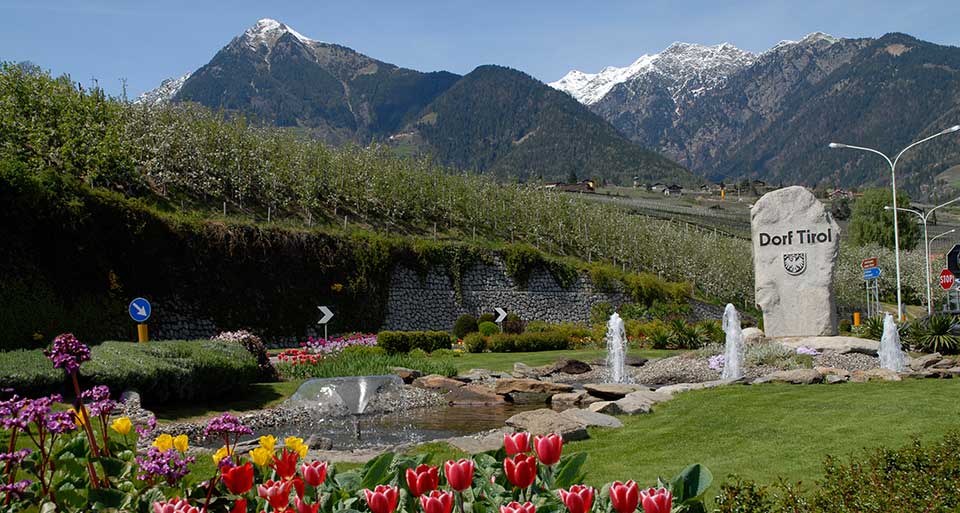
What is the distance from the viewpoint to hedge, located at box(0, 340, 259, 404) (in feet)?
32.5

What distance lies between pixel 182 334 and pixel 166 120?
1150 centimetres

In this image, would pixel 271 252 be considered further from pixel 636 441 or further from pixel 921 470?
pixel 921 470

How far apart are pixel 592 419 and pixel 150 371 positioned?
21.1ft

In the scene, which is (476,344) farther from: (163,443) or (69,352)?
(69,352)

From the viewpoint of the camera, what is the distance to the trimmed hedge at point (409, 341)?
71.4ft

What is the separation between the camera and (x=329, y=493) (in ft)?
11.5

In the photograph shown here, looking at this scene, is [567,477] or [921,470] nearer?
[567,477]

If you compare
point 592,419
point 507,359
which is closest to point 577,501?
point 592,419

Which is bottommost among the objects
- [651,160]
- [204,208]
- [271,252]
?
[271,252]

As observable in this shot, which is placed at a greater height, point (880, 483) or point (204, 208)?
point (204, 208)

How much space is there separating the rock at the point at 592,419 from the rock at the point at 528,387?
14.9ft

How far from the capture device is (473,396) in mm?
14336

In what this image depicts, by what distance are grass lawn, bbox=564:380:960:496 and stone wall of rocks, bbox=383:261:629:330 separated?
22.2m

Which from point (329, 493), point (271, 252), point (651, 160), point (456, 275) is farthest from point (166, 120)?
point (651, 160)
